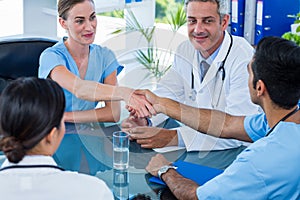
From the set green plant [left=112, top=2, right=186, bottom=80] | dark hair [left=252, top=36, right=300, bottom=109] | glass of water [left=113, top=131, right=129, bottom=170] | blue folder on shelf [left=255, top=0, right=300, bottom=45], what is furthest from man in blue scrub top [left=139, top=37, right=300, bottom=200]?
green plant [left=112, top=2, right=186, bottom=80]

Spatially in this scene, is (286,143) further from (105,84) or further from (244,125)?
(105,84)

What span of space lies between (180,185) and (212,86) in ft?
2.77

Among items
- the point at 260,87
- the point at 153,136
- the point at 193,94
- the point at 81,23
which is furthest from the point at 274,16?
the point at 260,87

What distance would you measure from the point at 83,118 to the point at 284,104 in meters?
1.08

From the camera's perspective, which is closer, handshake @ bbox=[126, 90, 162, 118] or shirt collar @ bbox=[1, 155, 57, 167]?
shirt collar @ bbox=[1, 155, 57, 167]

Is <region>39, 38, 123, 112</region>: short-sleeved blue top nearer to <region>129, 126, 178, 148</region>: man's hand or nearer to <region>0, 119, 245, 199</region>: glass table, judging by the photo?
<region>0, 119, 245, 199</region>: glass table

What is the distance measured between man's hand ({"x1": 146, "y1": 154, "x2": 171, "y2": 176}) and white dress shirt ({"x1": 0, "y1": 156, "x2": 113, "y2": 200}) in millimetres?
616

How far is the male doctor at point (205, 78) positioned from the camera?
2.33m

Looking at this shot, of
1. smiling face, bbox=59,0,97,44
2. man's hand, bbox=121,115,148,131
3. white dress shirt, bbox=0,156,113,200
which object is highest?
smiling face, bbox=59,0,97,44

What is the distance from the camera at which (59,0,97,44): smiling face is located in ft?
8.89

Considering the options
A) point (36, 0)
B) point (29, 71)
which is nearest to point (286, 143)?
point (29, 71)

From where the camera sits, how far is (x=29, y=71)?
299cm

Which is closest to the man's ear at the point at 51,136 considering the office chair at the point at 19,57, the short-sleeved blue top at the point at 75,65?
the short-sleeved blue top at the point at 75,65

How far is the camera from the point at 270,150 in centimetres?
167
